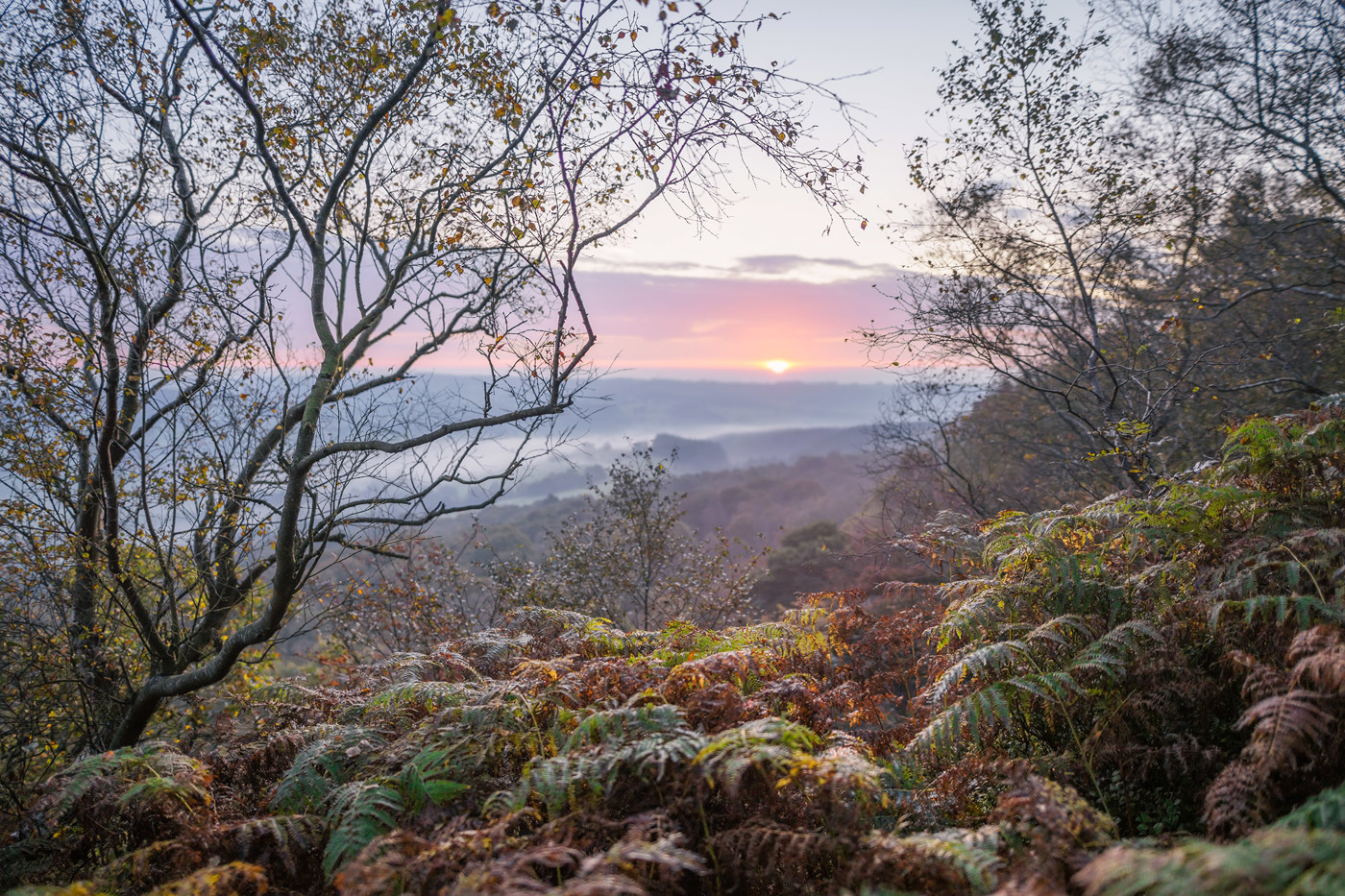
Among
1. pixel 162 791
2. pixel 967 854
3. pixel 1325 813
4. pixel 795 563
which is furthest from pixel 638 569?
pixel 795 563

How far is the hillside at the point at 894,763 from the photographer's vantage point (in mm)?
2312

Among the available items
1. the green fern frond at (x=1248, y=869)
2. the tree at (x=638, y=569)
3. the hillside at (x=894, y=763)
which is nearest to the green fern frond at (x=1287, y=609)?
the hillside at (x=894, y=763)

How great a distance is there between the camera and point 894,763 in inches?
137

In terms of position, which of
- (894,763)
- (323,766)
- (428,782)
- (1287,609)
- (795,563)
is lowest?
(795,563)

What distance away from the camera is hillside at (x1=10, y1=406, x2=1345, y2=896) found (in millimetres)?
2312

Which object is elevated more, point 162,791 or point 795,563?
point 162,791

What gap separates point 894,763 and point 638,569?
417 inches

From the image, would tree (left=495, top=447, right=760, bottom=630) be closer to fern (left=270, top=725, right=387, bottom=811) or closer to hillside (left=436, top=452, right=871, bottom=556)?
fern (left=270, top=725, right=387, bottom=811)

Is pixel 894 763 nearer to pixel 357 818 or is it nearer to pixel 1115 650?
pixel 1115 650

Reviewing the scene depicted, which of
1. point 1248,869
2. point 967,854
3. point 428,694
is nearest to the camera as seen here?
point 1248,869

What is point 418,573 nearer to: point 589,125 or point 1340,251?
point 589,125

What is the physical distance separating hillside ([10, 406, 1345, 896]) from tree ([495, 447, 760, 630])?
884 centimetres

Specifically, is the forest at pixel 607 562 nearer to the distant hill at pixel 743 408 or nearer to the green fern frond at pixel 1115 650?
the green fern frond at pixel 1115 650

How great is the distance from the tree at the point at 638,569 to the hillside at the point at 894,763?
8.84 meters
